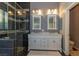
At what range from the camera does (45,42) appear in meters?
5.39

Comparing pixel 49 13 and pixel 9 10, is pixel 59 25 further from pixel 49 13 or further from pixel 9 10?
pixel 9 10

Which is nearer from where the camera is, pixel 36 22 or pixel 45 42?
pixel 45 42

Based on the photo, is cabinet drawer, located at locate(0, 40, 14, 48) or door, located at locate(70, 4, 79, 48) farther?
door, located at locate(70, 4, 79, 48)

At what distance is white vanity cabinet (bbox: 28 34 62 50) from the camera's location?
17.6 feet

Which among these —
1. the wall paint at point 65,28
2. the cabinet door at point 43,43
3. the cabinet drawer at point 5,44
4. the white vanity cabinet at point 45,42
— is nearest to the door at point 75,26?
the wall paint at point 65,28

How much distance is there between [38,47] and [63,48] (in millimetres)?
871

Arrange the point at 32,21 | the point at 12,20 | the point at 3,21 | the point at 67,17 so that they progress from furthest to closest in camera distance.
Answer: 1. the point at 32,21
2. the point at 67,17
3. the point at 12,20
4. the point at 3,21

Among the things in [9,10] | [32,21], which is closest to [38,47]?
[32,21]

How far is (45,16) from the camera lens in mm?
5691

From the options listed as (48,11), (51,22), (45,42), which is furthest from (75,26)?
(45,42)

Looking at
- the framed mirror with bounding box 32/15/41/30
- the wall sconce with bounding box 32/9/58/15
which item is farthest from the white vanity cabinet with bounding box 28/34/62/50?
the wall sconce with bounding box 32/9/58/15

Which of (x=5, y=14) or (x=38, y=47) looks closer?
(x=5, y=14)

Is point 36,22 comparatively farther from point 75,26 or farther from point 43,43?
point 75,26

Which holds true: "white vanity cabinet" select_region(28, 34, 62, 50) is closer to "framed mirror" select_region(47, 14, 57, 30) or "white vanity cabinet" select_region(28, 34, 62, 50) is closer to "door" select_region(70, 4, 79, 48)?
"framed mirror" select_region(47, 14, 57, 30)
